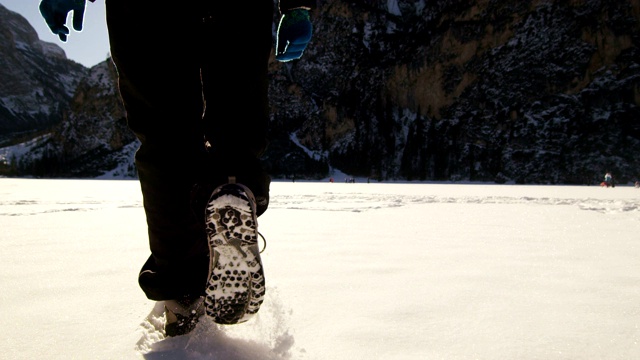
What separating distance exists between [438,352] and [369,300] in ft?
1.32

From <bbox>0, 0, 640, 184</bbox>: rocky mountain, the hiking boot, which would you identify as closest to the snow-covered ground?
the hiking boot

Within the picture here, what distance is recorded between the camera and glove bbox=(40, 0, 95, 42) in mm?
1047

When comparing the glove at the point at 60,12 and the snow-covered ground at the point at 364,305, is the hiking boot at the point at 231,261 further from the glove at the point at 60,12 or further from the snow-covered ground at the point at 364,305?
the glove at the point at 60,12

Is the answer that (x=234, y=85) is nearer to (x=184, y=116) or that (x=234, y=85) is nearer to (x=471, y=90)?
(x=184, y=116)

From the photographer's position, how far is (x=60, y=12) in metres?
1.05


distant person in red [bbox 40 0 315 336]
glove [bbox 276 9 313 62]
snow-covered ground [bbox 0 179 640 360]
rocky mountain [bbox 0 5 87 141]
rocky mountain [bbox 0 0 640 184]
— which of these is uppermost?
rocky mountain [bbox 0 5 87 141]

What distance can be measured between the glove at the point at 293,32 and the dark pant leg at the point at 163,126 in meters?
0.26

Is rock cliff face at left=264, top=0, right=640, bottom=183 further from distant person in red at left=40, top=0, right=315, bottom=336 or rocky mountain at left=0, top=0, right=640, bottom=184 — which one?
distant person in red at left=40, top=0, right=315, bottom=336

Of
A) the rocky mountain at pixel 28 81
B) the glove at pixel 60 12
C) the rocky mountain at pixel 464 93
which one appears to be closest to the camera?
the glove at pixel 60 12

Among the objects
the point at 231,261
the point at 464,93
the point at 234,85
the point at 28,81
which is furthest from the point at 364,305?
the point at 28,81

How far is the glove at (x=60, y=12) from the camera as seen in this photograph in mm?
1047

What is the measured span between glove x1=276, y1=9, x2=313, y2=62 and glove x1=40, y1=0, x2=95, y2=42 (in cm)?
54

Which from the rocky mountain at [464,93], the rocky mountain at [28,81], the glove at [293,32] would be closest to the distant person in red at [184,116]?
the glove at [293,32]

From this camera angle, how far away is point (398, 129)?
196ft
